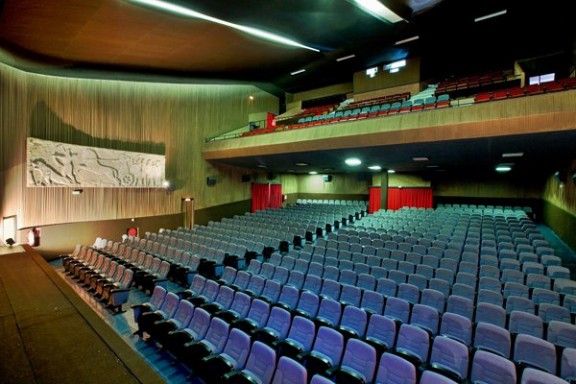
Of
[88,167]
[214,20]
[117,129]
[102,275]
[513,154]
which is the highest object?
[214,20]

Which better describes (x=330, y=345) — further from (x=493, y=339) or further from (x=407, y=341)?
(x=493, y=339)

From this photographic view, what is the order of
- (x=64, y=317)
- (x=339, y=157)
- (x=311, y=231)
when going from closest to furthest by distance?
(x=64, y=317)
(x=311, y=231)
(x=339, y=157)

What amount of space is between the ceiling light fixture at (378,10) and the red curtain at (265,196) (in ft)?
32.8

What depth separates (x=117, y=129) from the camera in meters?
10.8

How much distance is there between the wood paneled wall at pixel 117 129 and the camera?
8562 mm

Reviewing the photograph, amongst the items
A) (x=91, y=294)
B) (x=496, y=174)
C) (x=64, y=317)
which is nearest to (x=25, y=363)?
(x=64, y=317)

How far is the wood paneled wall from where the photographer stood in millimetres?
8562

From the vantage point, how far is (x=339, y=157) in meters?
11.3

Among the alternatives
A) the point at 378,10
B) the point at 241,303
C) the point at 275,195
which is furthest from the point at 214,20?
the point at 275,195

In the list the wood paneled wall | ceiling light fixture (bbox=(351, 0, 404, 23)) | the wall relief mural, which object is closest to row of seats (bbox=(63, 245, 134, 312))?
the wood paneled wall

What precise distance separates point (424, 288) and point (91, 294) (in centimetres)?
660

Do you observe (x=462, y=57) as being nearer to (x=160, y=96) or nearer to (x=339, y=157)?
(x=339, y=157)

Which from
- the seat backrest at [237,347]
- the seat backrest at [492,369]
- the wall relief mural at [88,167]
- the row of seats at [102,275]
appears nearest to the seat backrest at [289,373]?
the seat backrest at [237,347]

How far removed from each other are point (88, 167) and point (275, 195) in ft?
32.9
